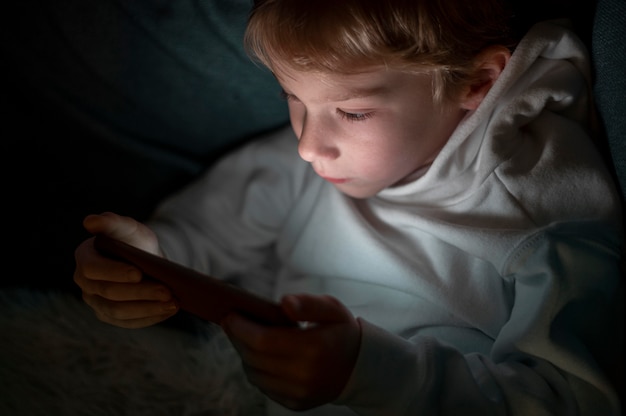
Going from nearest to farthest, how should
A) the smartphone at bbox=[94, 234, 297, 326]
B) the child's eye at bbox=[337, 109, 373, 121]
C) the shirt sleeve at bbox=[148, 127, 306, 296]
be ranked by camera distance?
1. the smartphone at bbox=[94, 234, 297, 326]
2. the child's eye at bbox=[337, 109, 373, 121]
3. the shirt sleeve at bbox=[148, 127, 306, 296]

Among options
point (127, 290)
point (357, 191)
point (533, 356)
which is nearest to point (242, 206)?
point (357, 191)

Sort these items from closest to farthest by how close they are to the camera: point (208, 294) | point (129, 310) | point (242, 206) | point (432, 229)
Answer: point (208, 294) → point (129, 310) → point (432, 229) → point (242, 206)

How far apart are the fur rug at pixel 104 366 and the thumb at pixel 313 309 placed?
0.20 meters

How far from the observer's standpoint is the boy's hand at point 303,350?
0.70 metres

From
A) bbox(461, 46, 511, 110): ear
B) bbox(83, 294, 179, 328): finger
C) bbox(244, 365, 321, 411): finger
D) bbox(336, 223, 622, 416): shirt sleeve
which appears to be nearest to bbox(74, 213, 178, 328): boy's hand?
bbox(83, 294, 179, 328): finger

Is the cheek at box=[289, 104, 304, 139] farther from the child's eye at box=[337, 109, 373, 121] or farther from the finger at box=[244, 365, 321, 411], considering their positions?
the finger at box=[244, 365, 321, 411]

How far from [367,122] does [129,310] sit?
1.15 ft

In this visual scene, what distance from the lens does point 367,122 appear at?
2.64 feet

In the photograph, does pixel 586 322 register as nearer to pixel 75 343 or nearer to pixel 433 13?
pixel 433 13

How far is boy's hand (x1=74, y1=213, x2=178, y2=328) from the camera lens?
0.75 m

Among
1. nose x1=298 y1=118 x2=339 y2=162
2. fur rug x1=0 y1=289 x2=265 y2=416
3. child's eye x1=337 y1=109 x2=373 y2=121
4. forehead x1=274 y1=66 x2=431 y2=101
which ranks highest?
forehead x1=274 y1=66 x2=431 y2=101

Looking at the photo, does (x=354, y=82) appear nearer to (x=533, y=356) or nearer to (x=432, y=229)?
(x=432, y=229)

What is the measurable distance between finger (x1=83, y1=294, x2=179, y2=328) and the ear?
0.43 m

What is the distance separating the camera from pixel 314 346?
71 cm
